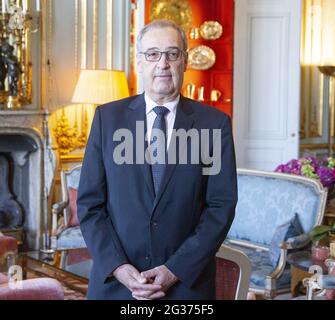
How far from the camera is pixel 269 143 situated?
523cm

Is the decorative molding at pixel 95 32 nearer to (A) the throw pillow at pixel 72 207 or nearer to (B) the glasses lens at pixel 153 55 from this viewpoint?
(A) the throw pillow at pixel 72 207

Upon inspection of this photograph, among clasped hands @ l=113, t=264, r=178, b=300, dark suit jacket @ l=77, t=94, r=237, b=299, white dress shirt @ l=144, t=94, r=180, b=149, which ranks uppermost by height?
white dress shirt @ l=144, t=94, r=180, b=149

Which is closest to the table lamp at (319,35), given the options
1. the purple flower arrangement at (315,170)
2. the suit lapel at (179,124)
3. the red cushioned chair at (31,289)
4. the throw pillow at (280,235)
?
the purple flower arrangement at (315,170)

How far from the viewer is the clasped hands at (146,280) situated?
49.1 inches

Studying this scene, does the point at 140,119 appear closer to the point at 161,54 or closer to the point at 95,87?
the point at 161,54

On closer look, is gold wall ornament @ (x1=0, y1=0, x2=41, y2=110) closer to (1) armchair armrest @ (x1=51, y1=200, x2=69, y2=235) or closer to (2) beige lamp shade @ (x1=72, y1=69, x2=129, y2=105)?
(2) beige lamp shade @ (x1=72, y1=69, x2=129, y2=105)

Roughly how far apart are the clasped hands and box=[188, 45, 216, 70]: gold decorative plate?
434 centimetres

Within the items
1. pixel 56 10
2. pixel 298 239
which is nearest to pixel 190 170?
pixel 298 239

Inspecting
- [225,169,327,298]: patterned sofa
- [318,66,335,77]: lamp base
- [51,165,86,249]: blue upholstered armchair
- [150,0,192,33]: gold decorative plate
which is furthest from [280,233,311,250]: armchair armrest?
[318,66,335,77]: lamp base

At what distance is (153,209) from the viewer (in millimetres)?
1276

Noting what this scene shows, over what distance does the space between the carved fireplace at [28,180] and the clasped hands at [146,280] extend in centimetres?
300

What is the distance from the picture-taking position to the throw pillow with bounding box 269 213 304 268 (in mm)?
3033

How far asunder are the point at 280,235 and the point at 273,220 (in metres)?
0.24

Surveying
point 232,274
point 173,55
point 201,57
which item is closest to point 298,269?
point 232,274
